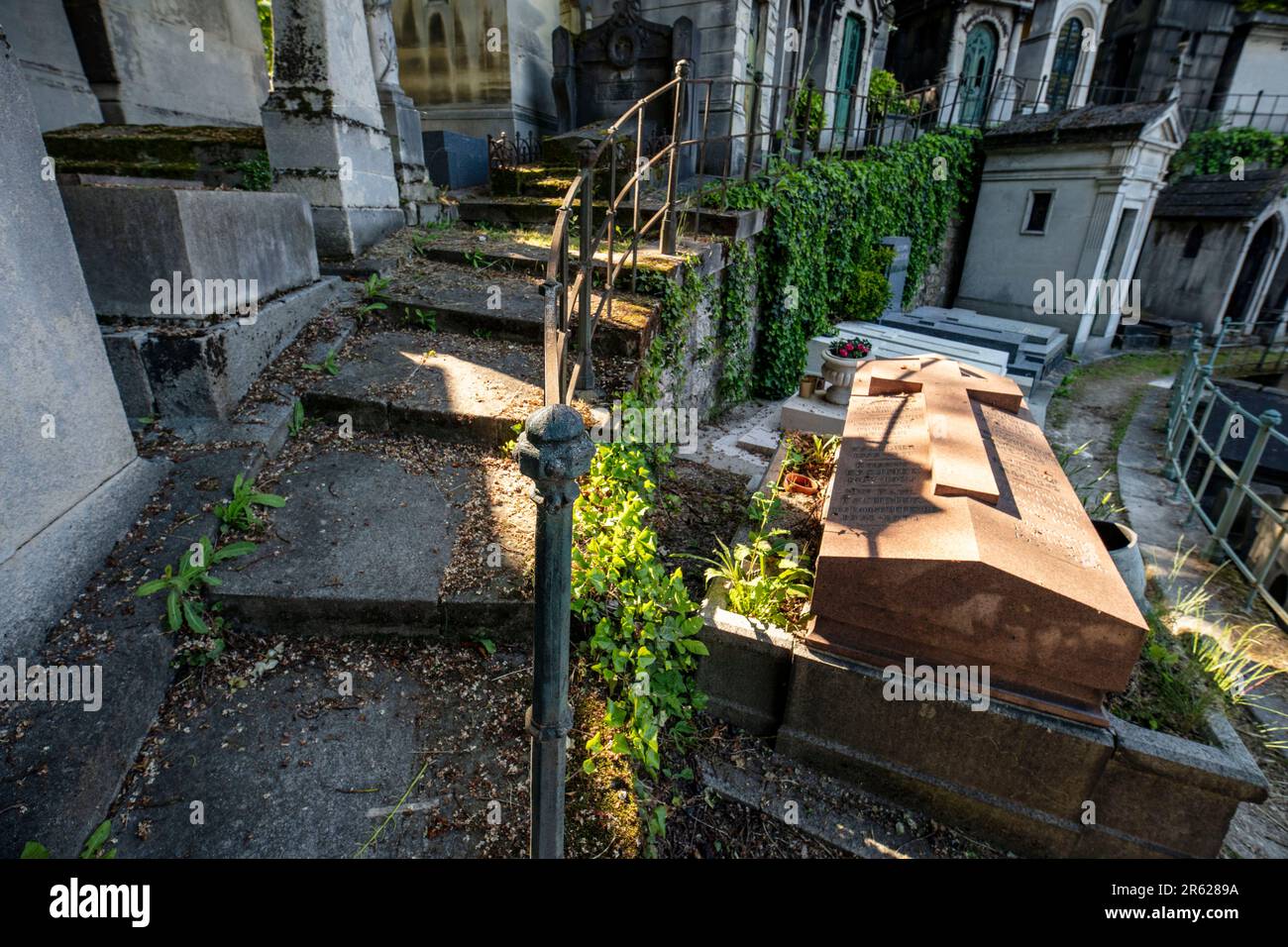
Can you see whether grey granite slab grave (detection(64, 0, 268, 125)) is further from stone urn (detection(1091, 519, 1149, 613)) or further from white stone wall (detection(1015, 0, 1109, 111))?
white stone wall (detection(1015, 0, 1109, 111))

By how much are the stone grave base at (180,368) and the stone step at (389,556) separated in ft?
2.12

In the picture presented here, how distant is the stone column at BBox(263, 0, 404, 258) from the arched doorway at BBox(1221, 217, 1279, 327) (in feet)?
73.8

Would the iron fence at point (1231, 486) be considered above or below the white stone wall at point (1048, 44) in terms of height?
below

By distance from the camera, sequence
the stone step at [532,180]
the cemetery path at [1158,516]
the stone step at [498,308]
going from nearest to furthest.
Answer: the cemetery path at [1158,516], the stone step at [498,308], the stone step at [532,180]

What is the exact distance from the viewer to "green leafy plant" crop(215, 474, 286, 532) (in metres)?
2.82

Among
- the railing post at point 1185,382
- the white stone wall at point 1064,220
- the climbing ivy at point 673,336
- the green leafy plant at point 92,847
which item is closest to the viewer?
the green leafy plant at point 92,847

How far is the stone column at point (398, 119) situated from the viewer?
6680 millimetres

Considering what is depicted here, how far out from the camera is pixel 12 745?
6.25ft

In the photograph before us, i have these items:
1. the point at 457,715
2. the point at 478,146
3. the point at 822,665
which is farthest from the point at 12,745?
the point at 478,146

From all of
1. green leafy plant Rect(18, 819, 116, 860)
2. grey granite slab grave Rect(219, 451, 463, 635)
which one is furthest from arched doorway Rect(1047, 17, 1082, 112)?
green leafy plant Rect(18, 819, 116, 860)

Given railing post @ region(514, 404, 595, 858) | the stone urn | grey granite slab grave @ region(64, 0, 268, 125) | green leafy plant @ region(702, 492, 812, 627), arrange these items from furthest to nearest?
1. grey granite slab grave @ region(64, 0, 268, 125)
2. the stone urn
3. green leafy plant @ region(702, 492, 812, 627)
4. railing post @ region(514, 404, 595, 858)

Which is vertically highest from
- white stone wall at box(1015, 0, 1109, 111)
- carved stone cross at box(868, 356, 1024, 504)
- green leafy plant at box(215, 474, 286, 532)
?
white stone wall at box(1015, 0, 1109, 111)

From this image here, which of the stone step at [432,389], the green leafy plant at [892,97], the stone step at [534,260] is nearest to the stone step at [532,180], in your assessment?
the stone step at [534,260]

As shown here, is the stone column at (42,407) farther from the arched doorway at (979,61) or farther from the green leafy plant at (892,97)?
the arched doorway at (979,61)
